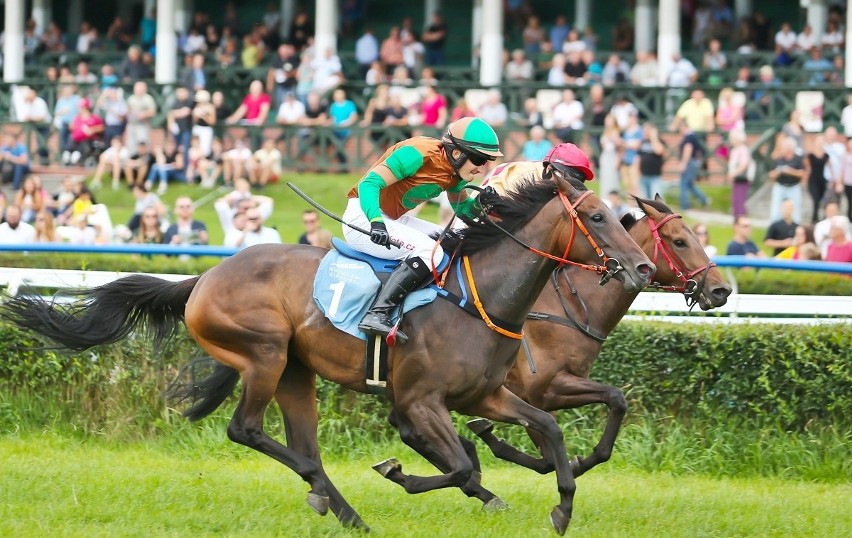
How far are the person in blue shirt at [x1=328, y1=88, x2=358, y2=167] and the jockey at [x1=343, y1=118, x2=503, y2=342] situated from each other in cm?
1217

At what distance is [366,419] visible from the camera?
28.8 ft

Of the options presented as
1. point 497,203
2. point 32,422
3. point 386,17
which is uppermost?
point 386,17

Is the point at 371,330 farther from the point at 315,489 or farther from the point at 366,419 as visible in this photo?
the point at 366,419

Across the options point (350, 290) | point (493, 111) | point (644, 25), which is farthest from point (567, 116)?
point (350, 290)

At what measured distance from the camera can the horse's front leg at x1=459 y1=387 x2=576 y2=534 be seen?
253 inches

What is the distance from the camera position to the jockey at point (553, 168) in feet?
22.0

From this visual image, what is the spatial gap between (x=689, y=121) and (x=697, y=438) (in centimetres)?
953

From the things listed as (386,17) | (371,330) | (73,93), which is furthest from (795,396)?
(386,17)

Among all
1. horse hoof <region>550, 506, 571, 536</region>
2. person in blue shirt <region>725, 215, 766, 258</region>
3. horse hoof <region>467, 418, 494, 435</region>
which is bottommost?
horse hoof <region>550, 506, 571, 536</region>

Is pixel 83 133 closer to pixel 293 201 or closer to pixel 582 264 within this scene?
pixel 293 201

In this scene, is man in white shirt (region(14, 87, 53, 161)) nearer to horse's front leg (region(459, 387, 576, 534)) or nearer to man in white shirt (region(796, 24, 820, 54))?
man in white shirt (region(796, 24, 820, 54))

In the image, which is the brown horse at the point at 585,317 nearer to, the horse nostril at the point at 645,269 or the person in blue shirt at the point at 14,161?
the horse nostril at the point at 645,269

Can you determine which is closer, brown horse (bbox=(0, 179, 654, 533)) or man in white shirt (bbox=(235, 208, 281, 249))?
brown horse (bbox=(0, 179, 654, 533))

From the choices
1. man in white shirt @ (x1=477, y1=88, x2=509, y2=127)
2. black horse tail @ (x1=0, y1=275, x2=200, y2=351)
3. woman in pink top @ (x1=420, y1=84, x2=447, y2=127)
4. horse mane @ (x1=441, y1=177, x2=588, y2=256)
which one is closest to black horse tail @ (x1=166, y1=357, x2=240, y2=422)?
black horse tail @ (x1=0, y1=275, x2=200, y2=351)
